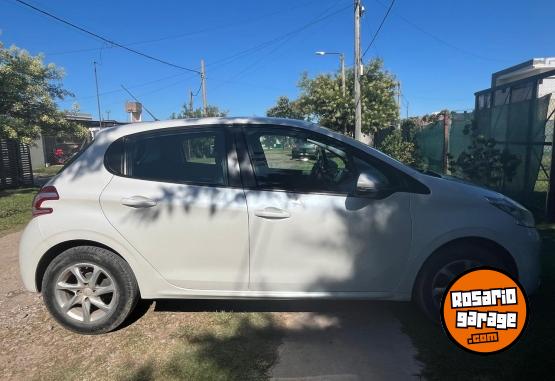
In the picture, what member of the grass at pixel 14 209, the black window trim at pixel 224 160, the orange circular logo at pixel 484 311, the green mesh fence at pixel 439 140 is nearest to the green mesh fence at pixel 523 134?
the green mesh fence at pixel 439 140

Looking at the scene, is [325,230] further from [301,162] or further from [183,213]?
[183,213]

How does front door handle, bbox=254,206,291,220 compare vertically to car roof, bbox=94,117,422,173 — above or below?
below

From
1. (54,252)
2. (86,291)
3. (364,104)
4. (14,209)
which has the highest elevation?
(364,104)

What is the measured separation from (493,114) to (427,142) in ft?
14.6

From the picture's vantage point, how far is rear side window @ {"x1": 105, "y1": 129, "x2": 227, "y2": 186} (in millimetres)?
3314

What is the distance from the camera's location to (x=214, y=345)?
10.5 ft

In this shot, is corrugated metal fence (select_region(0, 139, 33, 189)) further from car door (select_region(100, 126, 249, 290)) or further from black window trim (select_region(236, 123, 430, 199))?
black window trim (select_region(236, 123, 430, 199))

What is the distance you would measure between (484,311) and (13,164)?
1611cm

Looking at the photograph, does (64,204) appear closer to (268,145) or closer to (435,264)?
(268,145)

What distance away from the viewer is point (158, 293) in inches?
132

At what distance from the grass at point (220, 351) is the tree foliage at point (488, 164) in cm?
553

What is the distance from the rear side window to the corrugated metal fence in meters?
13.1

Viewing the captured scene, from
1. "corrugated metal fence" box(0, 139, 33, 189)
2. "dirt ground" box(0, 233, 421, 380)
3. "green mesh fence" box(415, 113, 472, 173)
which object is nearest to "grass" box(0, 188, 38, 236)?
"corrugated metal fence" box(0, 139, 33, 189)

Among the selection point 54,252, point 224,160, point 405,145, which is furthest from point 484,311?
point 405,145
